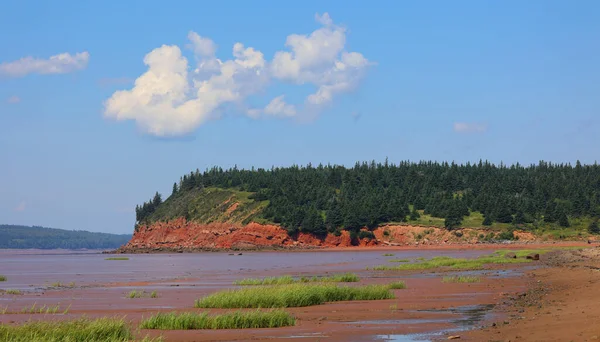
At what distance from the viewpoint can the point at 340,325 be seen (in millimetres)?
25500

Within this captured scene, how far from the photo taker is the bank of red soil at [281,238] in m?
150

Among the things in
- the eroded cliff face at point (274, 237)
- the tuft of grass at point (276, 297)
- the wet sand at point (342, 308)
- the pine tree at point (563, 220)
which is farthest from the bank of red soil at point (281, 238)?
the tuft of grass at point (276, 297)

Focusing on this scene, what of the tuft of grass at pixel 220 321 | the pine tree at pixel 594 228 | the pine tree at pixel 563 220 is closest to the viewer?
the tuft of grass at pixel 220 321

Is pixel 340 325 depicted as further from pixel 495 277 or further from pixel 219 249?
pixel 219 249

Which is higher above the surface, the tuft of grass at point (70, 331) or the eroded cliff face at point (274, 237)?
the eroded cliff face at point (274, 237)

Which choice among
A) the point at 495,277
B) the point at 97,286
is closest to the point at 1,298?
the point at 97,286

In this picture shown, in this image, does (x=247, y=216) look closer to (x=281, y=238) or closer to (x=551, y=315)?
(x=281, y=238)

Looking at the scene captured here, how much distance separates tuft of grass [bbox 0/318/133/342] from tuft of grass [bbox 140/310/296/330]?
10.7 feet

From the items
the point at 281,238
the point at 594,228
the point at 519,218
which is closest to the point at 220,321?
the point at 594,228

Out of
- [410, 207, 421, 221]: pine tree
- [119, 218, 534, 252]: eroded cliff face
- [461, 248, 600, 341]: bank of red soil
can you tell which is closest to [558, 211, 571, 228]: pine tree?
[119, 218, 534, 252]: eroded cliff face

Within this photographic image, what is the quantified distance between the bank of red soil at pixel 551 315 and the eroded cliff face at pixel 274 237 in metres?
111

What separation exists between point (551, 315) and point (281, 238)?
137613 millimetres

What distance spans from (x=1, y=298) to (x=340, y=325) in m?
21.3

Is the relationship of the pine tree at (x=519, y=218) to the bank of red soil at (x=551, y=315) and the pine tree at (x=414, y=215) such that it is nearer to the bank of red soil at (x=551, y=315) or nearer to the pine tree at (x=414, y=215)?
the pine tree at (x=414, y=215)
